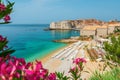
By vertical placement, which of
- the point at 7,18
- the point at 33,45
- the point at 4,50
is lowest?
the point at 33,45

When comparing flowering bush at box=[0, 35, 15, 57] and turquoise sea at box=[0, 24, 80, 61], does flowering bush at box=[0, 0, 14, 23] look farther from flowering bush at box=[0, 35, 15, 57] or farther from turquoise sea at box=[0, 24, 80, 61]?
turquoise sea at box=[0, 24, 80, 61]

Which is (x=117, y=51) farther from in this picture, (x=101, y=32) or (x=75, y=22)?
(x=75, y=22)

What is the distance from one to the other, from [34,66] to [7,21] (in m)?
1.54

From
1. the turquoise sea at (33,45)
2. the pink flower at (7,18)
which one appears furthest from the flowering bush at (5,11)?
the turquoise sea at (33,45)

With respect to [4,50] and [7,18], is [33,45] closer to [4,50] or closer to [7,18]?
[7,18]

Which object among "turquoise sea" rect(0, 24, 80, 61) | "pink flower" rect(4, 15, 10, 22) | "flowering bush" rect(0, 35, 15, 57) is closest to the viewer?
"flowering bush" rect(0, 35, 15, 57)

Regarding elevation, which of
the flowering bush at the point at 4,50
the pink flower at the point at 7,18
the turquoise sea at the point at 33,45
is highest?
the pink flower at the point at 7,18

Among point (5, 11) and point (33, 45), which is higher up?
point (5, 11)

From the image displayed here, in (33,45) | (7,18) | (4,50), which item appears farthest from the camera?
(33,45)

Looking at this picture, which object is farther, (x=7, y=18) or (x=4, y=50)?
(x=7, y=18)

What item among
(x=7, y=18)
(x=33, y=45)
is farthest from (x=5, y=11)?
(x=33, y=45)

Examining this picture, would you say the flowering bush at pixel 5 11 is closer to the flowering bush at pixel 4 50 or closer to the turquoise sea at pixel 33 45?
the flowering bush at pixel 4 50

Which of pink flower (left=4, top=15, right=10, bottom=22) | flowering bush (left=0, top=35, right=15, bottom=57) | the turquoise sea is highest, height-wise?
pink flower (left=4, top=15, right=10, bottom=22)

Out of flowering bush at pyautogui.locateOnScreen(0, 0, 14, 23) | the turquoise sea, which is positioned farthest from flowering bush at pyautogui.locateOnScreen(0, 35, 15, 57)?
the turquoise sea
